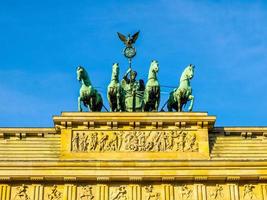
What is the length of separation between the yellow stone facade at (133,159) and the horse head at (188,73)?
1.89 metres

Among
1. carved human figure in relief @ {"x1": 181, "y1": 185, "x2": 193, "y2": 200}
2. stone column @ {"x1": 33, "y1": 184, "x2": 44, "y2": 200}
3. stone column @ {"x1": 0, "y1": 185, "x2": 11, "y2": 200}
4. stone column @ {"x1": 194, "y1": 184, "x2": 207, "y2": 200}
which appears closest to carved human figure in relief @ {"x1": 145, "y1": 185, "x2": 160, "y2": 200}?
carved human figure in relief @ {"x1": 181, "y1": 185, "x2": 193, "y2": 200}

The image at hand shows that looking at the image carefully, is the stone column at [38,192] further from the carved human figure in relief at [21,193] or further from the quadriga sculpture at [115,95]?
the quadriga sculpture at [115,95]

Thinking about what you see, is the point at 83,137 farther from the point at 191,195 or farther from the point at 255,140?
the point at 255,140

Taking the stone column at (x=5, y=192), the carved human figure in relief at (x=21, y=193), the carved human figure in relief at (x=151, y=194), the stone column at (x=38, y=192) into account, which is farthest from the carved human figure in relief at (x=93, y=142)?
the stone column at (x=5, y=192)

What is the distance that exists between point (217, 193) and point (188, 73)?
16.5ft

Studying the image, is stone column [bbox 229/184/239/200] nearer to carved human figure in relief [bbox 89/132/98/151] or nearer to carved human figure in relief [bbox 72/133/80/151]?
carved human figure in relief [bbox 89/132/98/151]

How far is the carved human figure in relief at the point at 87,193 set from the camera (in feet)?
89.4

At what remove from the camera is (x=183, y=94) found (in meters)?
29.3

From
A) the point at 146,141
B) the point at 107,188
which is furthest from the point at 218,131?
the point at 107,188

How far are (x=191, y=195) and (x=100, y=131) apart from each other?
4.10 m

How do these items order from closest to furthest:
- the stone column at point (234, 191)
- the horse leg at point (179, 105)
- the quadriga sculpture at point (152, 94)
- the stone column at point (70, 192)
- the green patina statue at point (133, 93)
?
the stone column at point (70, 192)
the stone column at point (234, 191)
the horse leg at point (179, 105)
the quadriga sculpture at point (152, 94)
the green patina statue at point (133, 93)

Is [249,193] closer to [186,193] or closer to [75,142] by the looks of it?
[186,193]

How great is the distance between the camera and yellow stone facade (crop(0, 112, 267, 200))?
27.3 metres

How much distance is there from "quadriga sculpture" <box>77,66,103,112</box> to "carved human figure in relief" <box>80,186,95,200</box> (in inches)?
131
